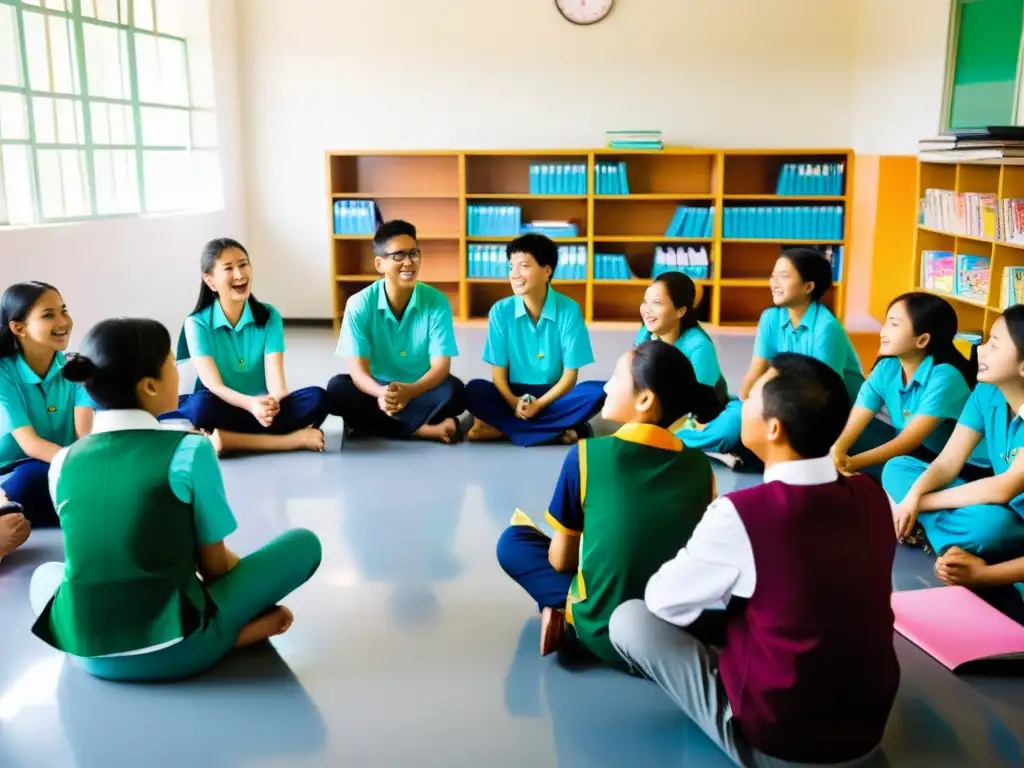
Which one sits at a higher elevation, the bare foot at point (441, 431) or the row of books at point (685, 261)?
the row of books at point (685, 261)

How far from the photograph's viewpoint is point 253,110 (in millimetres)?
7258

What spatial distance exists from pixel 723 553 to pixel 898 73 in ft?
18.1

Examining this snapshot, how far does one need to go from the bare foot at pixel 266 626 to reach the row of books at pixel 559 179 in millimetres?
5150

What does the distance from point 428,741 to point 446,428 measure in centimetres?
231

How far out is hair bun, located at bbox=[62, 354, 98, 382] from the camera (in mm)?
1981

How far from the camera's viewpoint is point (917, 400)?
3.28 meters

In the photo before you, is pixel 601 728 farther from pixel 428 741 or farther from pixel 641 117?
pixel 641 117

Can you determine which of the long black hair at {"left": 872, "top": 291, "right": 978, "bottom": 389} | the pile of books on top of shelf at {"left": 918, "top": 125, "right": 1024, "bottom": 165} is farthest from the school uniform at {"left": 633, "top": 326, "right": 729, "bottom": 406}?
the pile of books on top of shelf at {"left": 918, "top": 125, "right": 1024, "bottom": 165}

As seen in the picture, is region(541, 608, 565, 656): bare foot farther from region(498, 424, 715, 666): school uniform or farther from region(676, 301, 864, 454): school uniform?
region(676, 301, 864, 454): school uniform

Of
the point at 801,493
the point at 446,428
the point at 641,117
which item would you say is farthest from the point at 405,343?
the point at 641,117

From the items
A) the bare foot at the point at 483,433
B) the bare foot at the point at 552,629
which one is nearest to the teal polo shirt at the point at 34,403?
the bare foot at the point at 483,433

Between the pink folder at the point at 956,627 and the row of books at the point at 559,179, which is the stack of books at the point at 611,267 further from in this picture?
the pink folder at the point at 956,627

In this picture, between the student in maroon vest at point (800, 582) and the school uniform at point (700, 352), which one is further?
the school uniform at point (700, 352)

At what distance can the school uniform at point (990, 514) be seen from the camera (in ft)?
8.70
